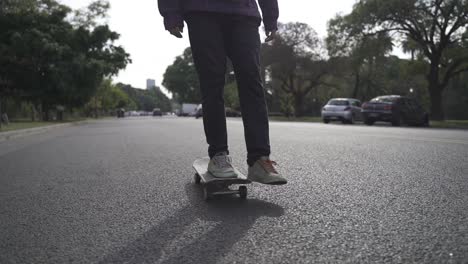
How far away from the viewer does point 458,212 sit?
2533mm

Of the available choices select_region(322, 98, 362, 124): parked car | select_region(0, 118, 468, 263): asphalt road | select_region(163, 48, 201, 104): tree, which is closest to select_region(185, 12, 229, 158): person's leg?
select_region(0, 118, 468, 263): asphalt road

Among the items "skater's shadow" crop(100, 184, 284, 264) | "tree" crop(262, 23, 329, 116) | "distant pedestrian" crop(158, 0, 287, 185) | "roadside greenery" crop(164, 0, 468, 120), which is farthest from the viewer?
"tree" crop(262, 23, 329, 116)

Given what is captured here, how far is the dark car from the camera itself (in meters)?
20.7

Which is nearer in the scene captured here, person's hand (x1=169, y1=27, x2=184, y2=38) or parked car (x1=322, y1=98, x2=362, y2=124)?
person's hand (x1=169, y1=27, x2=184, y2=38)

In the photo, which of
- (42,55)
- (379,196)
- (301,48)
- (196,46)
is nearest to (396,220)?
(379,196)

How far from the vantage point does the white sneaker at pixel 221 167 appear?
3070 millimetres

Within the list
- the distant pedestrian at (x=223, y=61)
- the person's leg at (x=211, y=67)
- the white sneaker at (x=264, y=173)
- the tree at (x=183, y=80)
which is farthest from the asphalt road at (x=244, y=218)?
the tree at (x=183, y=80)

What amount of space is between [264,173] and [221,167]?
311mm

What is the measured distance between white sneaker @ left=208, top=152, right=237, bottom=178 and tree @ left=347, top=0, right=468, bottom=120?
27705 mm

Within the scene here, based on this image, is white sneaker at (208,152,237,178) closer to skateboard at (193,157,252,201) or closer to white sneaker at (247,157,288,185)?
skateboard at (193,157,252,201)

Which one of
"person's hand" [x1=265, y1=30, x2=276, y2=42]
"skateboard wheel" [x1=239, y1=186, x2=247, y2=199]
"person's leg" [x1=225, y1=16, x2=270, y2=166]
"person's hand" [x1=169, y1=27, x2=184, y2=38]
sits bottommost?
"skateboard wheel" [x1=239, y1=186, x2=247, y2=199]

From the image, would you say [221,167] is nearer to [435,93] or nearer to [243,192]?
[243,192]

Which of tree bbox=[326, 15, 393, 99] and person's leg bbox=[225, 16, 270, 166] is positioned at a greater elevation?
tree bbox=[326, 15, 393, 99]

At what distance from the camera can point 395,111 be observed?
20.7 meters
